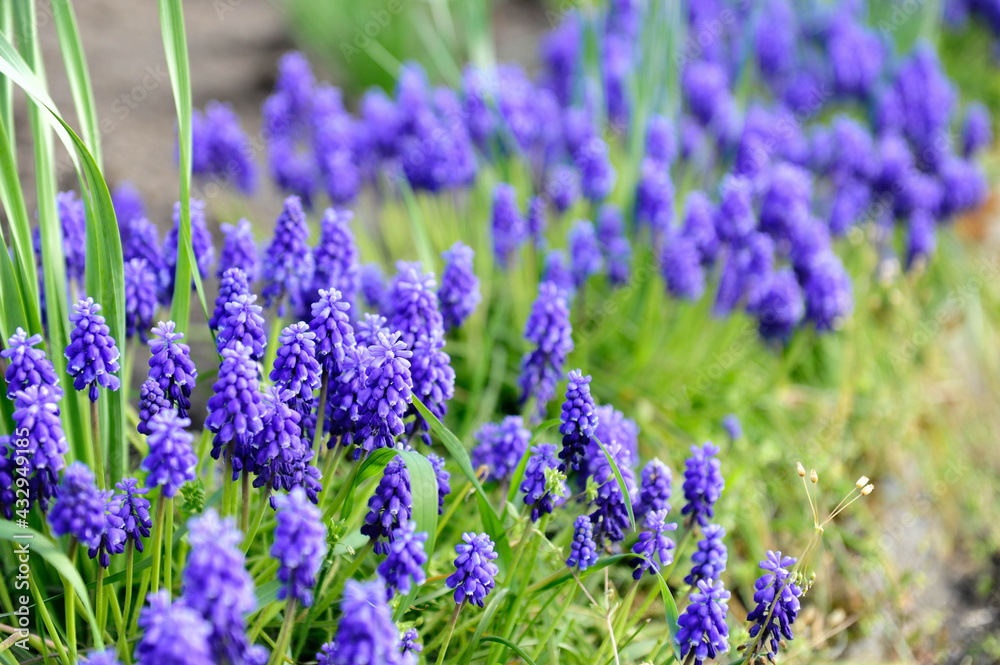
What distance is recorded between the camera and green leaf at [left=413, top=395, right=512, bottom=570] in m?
2.51

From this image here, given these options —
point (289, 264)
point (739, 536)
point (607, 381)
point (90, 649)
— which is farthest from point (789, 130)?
point (90, 649)

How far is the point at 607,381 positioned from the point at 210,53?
17.5 feet

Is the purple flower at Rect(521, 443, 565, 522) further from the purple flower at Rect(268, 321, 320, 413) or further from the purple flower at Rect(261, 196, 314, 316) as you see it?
the purple flower at Rect(261, 196, 314, 316)

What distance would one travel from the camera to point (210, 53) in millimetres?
7633

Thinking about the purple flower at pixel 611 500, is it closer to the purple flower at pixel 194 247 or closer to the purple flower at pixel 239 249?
the purple flower at pixel 239 249

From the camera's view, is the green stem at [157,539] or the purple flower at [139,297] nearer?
the green stem at [157,539]

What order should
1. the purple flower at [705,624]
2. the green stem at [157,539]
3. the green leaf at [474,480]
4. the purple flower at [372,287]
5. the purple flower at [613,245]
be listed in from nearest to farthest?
the green stem at [157,539] < the purple flower at [705,624] < the green leaf at [474,480] < the purple flower at [372,287] < the purple flower at [613,245]

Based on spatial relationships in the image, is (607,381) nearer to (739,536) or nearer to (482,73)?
(739,536)

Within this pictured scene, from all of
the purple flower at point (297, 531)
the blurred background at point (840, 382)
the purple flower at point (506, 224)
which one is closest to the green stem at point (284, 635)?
the purple flower at point (297, 531)

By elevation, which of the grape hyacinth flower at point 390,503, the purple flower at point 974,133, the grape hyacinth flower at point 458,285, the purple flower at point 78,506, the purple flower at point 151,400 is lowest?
the grape hyacinth flower at point 390,503

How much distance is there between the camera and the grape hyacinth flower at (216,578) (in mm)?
1677

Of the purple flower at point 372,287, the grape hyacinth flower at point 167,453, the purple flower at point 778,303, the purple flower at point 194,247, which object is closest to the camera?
the grape hyacinth flower at point 167,453

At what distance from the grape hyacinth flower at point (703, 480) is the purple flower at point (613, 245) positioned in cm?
186

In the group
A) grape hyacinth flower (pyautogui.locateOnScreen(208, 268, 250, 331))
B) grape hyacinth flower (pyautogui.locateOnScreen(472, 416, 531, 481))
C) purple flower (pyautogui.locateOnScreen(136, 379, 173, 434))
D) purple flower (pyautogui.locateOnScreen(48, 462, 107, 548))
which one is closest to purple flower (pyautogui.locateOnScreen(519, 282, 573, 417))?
grape hyacinth flower (pyautogui.locateOnScreen(472, 416, 531, 481))
